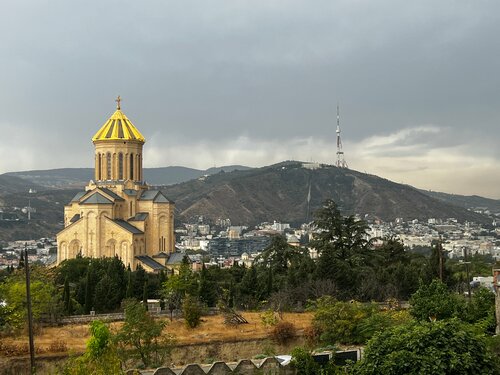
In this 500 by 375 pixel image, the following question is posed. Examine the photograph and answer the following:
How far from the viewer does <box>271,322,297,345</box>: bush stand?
92.9 ft

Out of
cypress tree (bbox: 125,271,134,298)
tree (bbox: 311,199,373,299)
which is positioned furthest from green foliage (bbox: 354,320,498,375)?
tree (bbox: 311,199,373,299)

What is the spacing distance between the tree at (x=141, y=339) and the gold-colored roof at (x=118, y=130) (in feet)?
109

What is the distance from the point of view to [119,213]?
2218 inches

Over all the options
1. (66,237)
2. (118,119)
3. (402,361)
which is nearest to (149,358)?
(402,361)

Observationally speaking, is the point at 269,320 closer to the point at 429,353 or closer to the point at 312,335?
the point at 312,335

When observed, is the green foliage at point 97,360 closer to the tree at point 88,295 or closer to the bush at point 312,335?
the bush at point 312,335

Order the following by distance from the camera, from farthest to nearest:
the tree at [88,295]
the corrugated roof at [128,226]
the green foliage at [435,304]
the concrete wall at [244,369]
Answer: the corrugated roof at [128,226] < the tree at [88,295] < the green foliage at [435,304] < the concrete wall at [244,369]

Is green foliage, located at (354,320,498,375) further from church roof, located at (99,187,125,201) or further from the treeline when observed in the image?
church roof, located at (99,187,125,201)

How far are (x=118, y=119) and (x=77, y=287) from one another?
21301 mm

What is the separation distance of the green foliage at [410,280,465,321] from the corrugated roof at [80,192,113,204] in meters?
30.8

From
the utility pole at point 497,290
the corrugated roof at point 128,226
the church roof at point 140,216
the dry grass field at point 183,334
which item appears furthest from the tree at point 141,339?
the church roof at point 140,216

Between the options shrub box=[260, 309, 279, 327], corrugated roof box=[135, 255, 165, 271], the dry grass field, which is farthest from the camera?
corrugated roof box=[135, 255, 165, 271]

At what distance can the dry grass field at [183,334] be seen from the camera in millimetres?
27312

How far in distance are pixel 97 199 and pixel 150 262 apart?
20.0 ft
